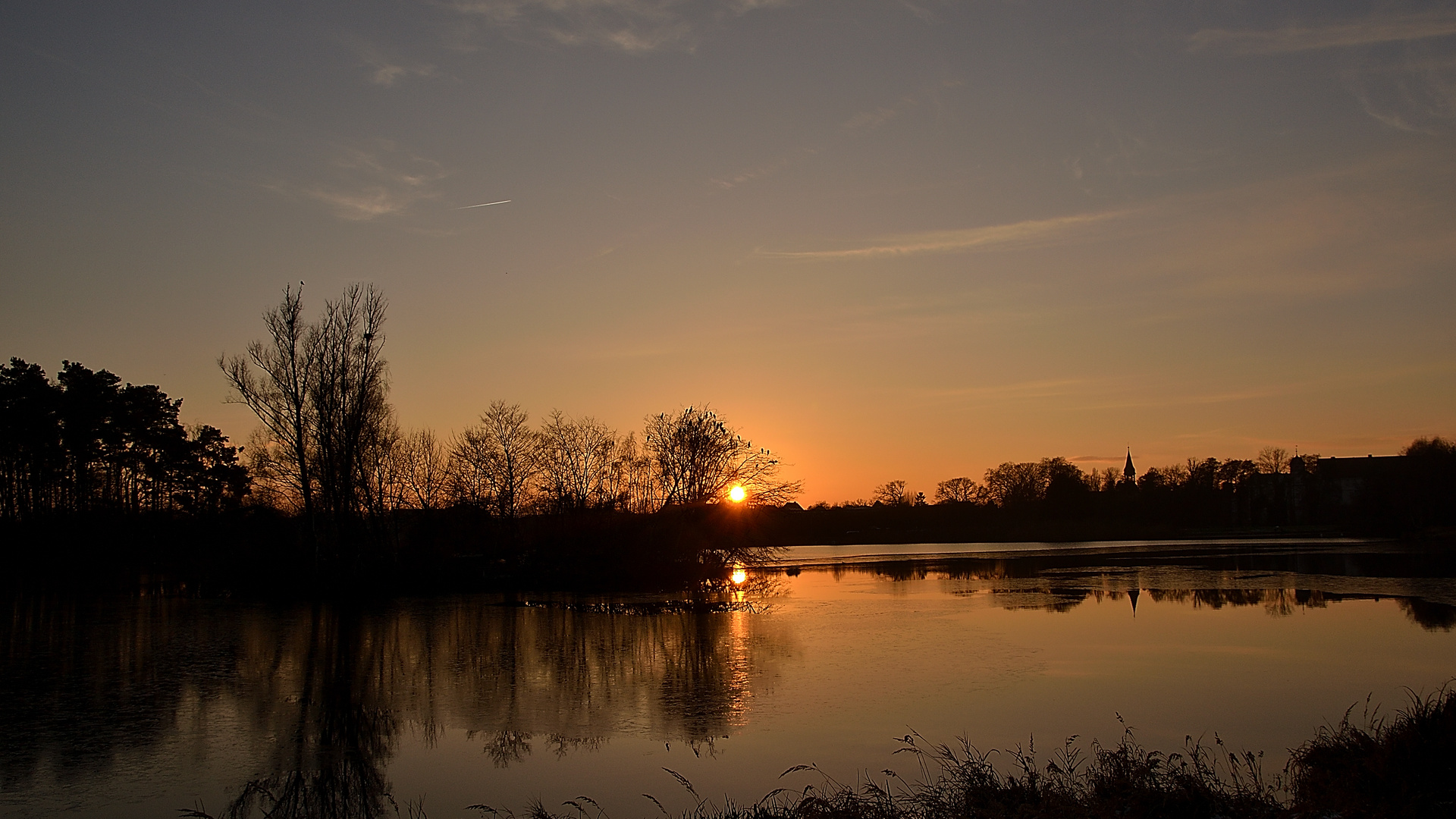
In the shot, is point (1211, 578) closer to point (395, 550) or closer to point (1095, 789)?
point (1095, 789)

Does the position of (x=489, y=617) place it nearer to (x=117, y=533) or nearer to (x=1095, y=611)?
(x=1095, y=611)

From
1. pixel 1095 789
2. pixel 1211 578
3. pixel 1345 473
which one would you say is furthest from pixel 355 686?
pixel 1345 473

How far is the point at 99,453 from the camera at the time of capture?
133 ft

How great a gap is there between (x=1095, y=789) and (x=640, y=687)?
7.37 metres

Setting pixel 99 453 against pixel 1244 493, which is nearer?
pixel 99 453

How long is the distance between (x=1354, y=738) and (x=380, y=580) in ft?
101

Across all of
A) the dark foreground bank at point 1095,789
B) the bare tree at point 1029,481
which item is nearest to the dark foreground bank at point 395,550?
the dark foreground bank at point 1095,789

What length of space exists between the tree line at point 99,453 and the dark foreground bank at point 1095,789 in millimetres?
37467

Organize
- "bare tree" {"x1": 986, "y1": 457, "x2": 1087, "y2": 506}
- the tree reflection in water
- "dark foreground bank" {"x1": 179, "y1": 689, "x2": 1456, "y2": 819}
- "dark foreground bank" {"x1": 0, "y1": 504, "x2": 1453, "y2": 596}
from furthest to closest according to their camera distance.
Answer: "bare tree" {"x1": 986, "y1": 457, "x2": 1087, "y2": 506} → "dark foreground bank" {"x1": 0, "y1": 504, "x2": 1453, "y2": 596} → the tree reflection in water → "dark foreground bank" {"x1": 179, "y1": 689, "x2": 1456, "y2": 819}

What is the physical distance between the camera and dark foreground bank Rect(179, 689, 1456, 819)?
6.61 meters

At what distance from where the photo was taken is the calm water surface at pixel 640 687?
29.3 feet

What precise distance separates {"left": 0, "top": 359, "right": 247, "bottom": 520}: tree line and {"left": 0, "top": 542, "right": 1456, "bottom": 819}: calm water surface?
16307mm

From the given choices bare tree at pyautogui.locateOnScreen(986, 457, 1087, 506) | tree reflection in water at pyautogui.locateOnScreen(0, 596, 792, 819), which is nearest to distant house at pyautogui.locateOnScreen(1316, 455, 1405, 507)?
A: bare tree at pyautogui.locateOnScreen(986, 457, 1087, 506)

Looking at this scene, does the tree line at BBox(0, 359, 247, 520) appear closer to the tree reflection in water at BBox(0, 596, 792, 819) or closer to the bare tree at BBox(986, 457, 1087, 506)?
the tree reflection in water at BBox(0, 596, 792, 819)
